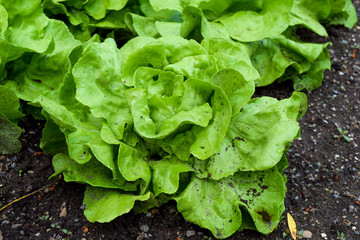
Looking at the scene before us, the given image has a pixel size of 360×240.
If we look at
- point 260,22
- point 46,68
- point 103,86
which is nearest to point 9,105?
point 46,68

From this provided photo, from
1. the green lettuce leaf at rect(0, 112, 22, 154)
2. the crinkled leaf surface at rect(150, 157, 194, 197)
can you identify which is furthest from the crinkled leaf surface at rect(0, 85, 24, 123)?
the crinkled leaf surface at rect(150, 157, 194, 197)

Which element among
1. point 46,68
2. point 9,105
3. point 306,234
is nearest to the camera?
point 306,234

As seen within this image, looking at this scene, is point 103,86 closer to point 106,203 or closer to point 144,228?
point 106,203

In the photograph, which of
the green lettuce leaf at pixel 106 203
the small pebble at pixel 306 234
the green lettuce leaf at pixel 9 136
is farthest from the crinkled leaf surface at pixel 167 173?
the green lettuce leaf at pixel 9 136

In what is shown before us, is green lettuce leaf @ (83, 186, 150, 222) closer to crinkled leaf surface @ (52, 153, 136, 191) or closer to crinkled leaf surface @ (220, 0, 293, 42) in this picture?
crinkled leaf surface @ (52, 153, 136, 191)

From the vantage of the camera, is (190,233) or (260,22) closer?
(190,233)

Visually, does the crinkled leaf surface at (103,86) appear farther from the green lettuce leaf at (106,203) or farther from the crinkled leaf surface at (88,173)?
the green lettuce leaf at (106,203)

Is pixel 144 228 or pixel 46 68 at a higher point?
pixel 46 68

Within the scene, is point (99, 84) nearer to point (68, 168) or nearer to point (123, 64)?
point (123, 64)

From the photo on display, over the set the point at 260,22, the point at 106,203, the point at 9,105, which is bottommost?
the point at 106,203
